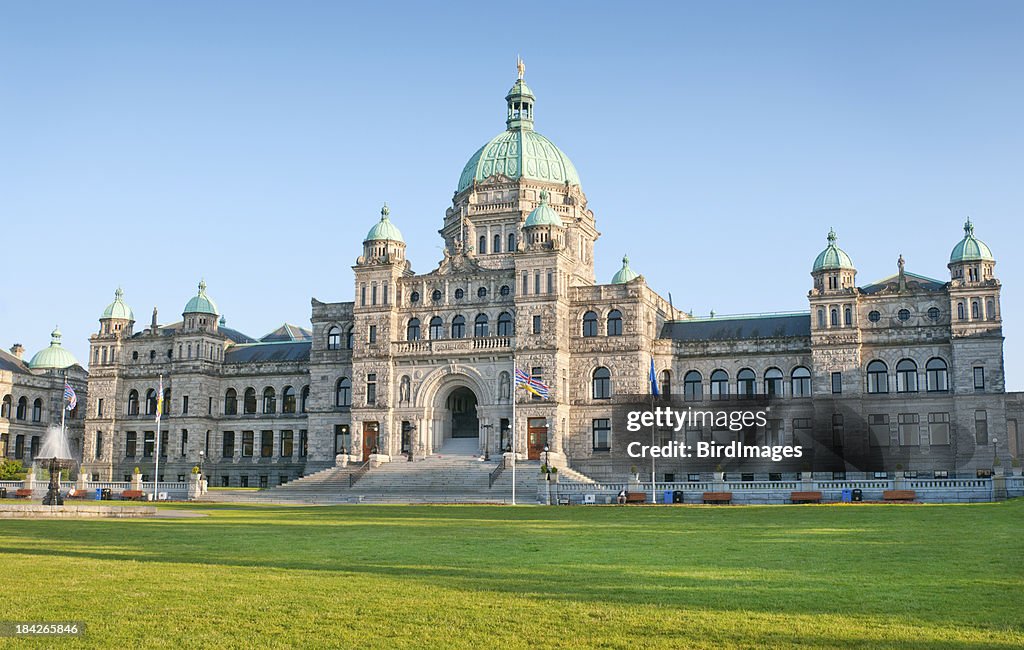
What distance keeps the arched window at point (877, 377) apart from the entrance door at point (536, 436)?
23.9m

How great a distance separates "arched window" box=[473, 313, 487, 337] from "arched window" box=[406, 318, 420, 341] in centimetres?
487

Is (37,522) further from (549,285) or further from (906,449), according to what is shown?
(906,449)

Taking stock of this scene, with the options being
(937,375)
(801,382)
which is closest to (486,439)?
(801,382)

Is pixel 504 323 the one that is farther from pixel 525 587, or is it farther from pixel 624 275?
pixel 525 587

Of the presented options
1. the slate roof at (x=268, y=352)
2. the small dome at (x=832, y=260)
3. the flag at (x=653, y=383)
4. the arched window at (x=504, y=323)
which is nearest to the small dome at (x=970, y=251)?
the small dome at (x=832, y=260)

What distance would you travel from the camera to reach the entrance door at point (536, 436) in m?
80.1

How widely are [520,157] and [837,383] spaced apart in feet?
110

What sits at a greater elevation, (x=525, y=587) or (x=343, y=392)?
(x=343, y=392)

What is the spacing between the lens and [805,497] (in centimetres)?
5775

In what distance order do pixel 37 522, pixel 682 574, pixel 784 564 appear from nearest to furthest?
pixel 682 574, pixel 784 564, pixel 37 522

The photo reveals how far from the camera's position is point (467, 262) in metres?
85.6

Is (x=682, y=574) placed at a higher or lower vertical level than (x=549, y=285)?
lower

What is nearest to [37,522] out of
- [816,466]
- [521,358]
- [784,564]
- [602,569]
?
[602,569]

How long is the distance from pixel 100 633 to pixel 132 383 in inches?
3555
